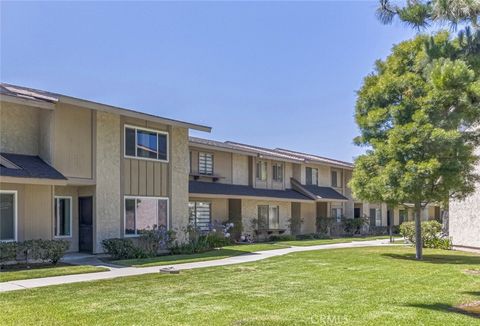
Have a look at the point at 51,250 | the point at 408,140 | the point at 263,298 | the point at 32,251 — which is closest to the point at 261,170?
the point at 408,140

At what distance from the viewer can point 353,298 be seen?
9758 millimetres

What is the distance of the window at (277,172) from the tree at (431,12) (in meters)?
23.0

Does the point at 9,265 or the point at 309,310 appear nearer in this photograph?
the point at 309,310

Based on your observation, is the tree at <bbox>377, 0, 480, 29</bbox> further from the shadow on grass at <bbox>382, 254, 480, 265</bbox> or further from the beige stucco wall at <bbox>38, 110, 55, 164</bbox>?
the beige stucco wall at <bbox>38, 110, 55, 164</bbox>

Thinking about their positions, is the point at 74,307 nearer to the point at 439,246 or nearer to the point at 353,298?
the point at 353,298

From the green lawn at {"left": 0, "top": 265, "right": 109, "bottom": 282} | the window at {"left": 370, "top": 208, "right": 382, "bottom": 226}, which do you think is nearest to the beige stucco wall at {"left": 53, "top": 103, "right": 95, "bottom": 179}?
the green lawn at {"left": 0, "top": 265, "right": 109, "bottom": 282}

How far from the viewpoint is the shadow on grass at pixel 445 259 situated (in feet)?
54.4

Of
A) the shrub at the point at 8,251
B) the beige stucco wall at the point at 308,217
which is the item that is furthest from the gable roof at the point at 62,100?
the beige stucco wall at the point at 308,217

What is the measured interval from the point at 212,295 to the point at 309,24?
11.9 metres

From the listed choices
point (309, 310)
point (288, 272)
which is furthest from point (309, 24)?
point (309, 310)

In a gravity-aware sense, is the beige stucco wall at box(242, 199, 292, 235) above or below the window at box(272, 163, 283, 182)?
below

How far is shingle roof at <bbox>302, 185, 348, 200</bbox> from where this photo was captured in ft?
109

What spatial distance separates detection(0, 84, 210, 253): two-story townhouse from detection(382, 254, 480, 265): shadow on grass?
928 cm

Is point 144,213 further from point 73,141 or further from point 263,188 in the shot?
point 263,188
